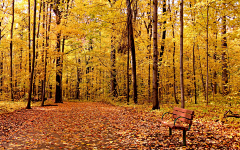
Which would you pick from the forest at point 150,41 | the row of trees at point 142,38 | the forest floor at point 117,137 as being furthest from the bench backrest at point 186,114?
the row of trees at point 142,38

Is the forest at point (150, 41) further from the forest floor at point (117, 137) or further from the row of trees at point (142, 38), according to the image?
the forest floor at point (117, 137)

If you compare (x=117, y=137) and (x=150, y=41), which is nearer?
(x=117, y=137)

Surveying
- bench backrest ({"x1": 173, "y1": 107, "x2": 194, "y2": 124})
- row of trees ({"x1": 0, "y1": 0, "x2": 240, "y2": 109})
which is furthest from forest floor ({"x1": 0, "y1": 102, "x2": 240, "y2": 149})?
row of trees ({"x1": 0, "y1": 0, "x2": 240, "y2": 109})

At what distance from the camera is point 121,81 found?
2302 centimetres

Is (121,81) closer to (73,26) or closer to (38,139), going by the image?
(73,26)

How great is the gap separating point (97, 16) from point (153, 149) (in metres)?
11.8

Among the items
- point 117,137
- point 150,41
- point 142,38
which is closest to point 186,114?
point 117,137

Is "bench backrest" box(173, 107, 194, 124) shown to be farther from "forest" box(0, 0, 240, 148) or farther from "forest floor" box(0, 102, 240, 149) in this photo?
"forest" box(0, 0, 240, 148)

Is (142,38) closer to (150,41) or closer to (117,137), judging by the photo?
(150,41)

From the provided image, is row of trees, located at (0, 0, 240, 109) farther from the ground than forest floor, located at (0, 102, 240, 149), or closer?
farther from the ground

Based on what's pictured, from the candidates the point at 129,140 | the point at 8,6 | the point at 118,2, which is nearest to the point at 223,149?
the point at 129,140

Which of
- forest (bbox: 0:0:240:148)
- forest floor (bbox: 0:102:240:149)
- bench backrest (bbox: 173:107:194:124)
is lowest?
forest floor (bbox: 0:102:240:149)

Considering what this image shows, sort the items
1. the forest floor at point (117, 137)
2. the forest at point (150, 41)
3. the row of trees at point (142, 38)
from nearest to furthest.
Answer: the forest floor at point (117, 137)
the forest at point (150, 41)
the row of trees at point (142, 38)

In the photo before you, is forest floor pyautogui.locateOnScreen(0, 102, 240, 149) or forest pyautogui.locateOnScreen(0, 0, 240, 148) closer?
forest floor pyautogui.locateOnScreen(0, 102, 240, 149)
